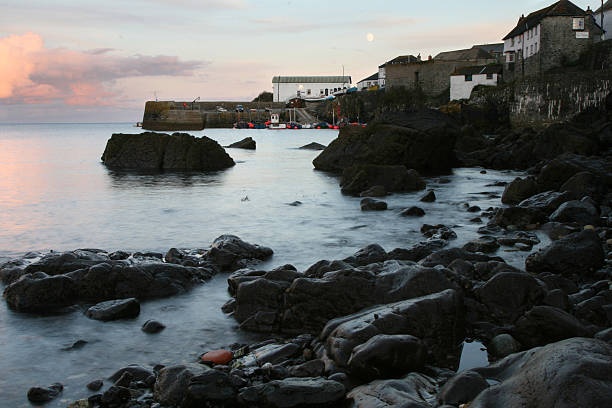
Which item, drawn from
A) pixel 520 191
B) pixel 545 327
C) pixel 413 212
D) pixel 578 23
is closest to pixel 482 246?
pixel 545 327

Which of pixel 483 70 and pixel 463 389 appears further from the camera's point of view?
pixel 483 70

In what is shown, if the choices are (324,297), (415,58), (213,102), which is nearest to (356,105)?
(415,58)

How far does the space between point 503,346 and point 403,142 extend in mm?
20691

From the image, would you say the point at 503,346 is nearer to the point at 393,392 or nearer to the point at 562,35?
the point at 393,392

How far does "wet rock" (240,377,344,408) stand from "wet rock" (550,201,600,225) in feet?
31.3

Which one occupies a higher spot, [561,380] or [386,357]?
[561,380]

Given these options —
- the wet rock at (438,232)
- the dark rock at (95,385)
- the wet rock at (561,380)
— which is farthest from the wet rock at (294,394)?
the wet rock at (438,232)

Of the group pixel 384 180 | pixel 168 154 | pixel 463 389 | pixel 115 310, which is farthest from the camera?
pixel 168 154

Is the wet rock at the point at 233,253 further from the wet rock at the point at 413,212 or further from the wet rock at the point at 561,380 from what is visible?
the wet rock at the point at 561,380

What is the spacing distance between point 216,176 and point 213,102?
11401 centimetres

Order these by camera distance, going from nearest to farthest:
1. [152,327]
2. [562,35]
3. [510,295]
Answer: [510,295] → [152,327] → [562,35]

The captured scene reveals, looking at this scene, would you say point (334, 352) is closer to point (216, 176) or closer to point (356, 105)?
point (216, 176)

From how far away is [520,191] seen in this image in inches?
649

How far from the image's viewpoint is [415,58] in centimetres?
11488
